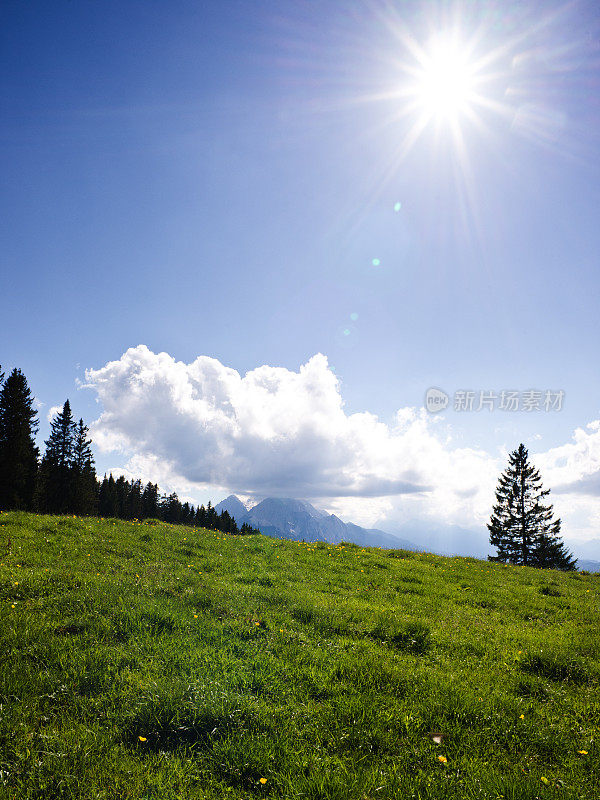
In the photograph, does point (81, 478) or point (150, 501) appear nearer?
point (81, 478)

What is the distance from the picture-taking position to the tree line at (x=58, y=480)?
39.1 meters

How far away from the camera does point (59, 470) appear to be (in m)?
56.0

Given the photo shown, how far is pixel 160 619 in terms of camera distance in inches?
285

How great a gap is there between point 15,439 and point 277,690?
44.7m

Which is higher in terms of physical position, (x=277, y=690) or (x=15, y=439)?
(x=15, y=439)

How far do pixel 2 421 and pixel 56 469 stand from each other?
62.5ft

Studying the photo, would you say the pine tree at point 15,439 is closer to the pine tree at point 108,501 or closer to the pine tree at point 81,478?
the pine tree at point 81,478

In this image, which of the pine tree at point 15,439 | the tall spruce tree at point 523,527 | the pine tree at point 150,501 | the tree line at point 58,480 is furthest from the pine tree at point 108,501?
the tall spruce tree at point 523,527

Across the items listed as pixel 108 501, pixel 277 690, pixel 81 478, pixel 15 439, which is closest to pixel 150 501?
pixel 108 501

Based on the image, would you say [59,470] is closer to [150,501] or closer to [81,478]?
[81,478]

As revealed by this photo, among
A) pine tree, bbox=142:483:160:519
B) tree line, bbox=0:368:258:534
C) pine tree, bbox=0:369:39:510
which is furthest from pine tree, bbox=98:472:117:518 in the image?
pine tree, bbox=0:369:39:510

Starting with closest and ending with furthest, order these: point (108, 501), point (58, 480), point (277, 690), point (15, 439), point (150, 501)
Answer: point (277, 690), point (15, 439), point (58, 480), point (108, 501), point (150, 501)

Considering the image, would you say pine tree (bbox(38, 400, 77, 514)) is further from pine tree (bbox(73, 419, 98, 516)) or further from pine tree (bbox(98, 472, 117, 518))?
pine tree (bbox(98, 472, 117, 518))

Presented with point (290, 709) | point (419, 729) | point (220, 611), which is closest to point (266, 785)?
point (290, 709)
